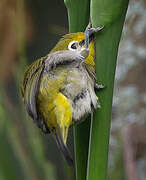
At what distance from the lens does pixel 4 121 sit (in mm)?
816

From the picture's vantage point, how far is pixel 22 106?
927 mm

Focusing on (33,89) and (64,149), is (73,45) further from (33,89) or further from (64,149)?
(64,149)

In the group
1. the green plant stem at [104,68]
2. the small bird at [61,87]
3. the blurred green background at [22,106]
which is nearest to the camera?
the green plant stem at [104,68]

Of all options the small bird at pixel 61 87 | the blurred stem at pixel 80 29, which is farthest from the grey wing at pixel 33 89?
the blurred stem at pixel 80 29

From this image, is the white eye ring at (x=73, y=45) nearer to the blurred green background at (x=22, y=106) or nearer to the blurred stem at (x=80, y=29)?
the blurred green background at (x=22, y=106)

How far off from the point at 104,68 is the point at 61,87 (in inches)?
9.8

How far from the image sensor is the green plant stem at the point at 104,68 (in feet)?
1.76

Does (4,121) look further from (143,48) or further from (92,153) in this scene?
(143,48)

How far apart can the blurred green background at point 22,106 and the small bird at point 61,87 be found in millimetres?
57

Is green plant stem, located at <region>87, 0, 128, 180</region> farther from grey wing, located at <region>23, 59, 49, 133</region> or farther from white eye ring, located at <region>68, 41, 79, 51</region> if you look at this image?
white eye ring, located at <region>68, 41, 79, 51</region>

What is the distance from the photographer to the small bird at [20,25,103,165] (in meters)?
0.71

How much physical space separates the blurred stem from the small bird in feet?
0.23

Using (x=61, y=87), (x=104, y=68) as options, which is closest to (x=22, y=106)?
(x=61, y=87)

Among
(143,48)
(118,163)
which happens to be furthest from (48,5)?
(118,163)
